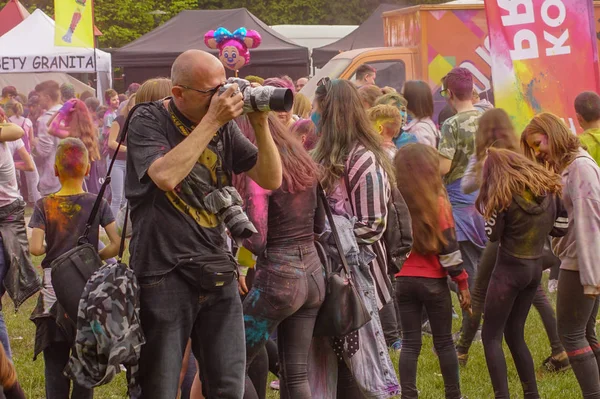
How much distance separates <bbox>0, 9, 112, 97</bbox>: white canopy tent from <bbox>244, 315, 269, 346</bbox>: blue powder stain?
16311 mm

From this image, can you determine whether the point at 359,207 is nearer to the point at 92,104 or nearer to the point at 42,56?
the point at 92,104

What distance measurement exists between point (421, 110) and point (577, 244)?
3.05m

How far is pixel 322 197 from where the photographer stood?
4668mm

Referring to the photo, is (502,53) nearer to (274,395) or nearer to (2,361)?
(274,395)

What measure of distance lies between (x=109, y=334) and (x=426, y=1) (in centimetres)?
3559

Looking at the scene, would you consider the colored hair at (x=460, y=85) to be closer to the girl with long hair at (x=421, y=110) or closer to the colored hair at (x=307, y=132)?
the girl with long hair at (x=421, y=110)

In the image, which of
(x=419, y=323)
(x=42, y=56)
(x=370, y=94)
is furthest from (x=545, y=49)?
(x=42, y=56)

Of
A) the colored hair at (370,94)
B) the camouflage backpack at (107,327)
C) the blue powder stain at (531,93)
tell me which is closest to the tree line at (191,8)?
the colored hair at (370,94)

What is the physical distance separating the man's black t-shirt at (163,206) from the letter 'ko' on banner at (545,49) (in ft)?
15.6

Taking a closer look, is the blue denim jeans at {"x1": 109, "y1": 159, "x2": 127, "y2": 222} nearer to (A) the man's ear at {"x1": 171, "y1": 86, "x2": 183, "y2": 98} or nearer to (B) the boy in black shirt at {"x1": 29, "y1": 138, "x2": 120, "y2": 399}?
(B) the boy in black shirt at {"x1": 29, "y1": 138, "x2": 120, "y2": 399}

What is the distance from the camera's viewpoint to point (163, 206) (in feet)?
12.3

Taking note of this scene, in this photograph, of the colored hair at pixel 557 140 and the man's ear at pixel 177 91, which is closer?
the man's ear at pixel 177 91

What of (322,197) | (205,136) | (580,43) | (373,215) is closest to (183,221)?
(205,136)

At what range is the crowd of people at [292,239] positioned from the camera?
3.77m
